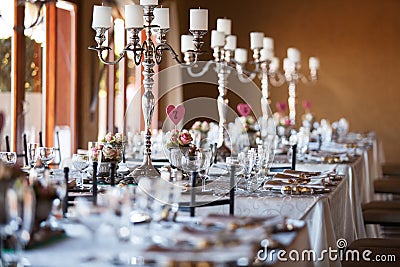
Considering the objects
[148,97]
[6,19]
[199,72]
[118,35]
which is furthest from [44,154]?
[199,72]

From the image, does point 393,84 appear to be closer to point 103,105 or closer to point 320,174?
point 103,105

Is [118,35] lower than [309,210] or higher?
higher

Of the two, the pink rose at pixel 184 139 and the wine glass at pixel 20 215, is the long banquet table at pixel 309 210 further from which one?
the wine glass at pixel 20 215

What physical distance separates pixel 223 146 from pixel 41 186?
3.61m

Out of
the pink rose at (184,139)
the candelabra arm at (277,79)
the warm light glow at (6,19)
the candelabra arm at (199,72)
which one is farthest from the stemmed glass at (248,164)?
the candelabra arm at (277,79)

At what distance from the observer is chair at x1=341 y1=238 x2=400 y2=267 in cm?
381

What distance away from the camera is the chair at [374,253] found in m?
3.81

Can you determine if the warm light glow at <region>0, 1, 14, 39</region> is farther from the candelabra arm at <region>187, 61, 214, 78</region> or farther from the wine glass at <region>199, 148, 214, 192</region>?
the candelabra arm at <region>187, 61, 214, 78</region>

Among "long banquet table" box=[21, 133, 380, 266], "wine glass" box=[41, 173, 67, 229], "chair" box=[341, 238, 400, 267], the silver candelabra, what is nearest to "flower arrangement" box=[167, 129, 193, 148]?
the silver candelabra

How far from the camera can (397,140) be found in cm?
1138

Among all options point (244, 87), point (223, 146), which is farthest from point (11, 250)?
point (244, 87)

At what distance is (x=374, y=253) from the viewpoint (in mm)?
3986

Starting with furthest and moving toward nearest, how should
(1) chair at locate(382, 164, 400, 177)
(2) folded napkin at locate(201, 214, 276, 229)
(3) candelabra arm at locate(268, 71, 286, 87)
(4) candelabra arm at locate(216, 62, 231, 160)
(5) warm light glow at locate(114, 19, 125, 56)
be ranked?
(3) candelabra arm at locate(268, 71, 286, 87) < (5) warm light glow at locate(114, 19, 125, 56) < (1) chair at locate(382, 164, 400, 177) < (4) candelabra arm at locate(216, 62, 231, 160) < (2) folded napkin at locate(201, 214, 276, 229)

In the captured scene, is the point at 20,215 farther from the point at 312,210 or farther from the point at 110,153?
the point at 110,153
